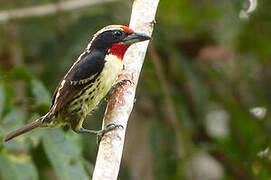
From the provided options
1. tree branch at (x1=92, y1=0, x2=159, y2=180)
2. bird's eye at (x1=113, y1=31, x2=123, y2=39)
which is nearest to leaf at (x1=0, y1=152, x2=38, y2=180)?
tree branch at (x1=92, y1=0, x2=159, y2=180)

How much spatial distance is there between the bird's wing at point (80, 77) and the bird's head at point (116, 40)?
0.25 feet

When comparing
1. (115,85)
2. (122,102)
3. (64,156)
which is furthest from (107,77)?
(64,156)

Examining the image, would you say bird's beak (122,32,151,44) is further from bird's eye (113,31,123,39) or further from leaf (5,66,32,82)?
leaf (5,66,32,82)

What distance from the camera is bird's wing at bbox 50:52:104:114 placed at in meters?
3.68

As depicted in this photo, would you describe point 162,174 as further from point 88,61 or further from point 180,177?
point 88,61

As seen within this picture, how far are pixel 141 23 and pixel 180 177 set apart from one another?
197cm

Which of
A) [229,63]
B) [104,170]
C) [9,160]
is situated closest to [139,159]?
[229,63]

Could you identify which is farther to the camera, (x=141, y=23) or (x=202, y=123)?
(x=202, y=123)

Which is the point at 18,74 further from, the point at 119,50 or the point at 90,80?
the point at 119,50

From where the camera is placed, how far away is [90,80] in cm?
370

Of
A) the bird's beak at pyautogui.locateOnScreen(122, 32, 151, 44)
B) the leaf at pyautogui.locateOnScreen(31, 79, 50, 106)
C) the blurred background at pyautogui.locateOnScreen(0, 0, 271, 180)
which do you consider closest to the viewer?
the bird's beak at pyautogui.locateOnScreen(122, 32, 151, 44)

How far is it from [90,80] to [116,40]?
0.28m

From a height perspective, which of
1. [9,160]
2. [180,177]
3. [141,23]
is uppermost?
[141,23]

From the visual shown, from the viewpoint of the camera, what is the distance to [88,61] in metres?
3.70
